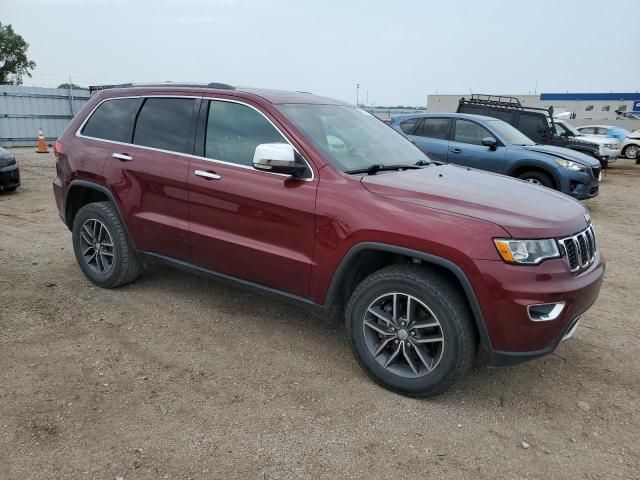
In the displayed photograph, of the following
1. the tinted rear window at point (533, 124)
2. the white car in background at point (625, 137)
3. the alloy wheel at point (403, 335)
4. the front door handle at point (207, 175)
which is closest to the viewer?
the alloy wheel at point (403, 335)

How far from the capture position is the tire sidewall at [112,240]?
14.8 feet

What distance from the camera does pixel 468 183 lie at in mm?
3477

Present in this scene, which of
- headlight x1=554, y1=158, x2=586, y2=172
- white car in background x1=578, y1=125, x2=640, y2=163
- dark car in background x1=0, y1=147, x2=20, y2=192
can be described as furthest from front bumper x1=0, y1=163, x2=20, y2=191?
white car in background x1=578, y1=125, x2=640, y2=163

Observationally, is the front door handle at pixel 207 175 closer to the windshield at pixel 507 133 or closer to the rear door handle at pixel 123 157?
the rear door handle at pixel 123 157

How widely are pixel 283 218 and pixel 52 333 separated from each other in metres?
2.02

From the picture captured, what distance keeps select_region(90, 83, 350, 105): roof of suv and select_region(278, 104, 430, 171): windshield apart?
0.35 ft

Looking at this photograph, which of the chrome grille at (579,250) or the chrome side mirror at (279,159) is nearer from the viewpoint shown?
the chrome grille at (579,250)

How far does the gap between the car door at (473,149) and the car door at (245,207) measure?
632cm

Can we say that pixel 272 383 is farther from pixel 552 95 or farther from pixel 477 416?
pixel 552 95

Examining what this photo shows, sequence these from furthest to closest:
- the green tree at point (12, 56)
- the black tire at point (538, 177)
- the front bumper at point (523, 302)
A: the green tree at point (12, 56)
the black tire at point (538, 177)
the front bumper at point (523, 302)

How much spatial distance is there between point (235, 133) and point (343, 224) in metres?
1.20

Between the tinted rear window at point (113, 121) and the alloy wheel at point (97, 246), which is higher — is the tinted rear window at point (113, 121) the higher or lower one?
the higher one

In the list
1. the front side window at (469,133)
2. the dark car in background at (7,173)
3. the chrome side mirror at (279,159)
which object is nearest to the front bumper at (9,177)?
the dark car in background at (7,173)

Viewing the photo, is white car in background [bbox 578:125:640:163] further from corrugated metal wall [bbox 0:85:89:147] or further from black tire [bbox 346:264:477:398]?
black tire [bbox 346:264:477:398]
